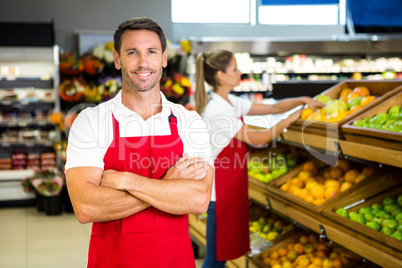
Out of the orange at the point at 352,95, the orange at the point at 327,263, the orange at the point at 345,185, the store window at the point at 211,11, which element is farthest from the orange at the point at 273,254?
the store window at the point at 211,11

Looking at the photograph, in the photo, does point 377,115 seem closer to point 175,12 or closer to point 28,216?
point 28,216

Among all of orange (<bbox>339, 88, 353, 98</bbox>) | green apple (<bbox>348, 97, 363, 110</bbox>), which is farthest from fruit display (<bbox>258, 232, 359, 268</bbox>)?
orange (<bbox>339, 88, 353, 98</bbox>)

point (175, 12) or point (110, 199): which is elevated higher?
point (175, 12)

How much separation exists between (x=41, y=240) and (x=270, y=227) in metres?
2.87

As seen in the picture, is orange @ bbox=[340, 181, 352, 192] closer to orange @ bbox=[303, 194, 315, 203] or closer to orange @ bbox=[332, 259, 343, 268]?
orange @ bbox=[303, 194, 315, 203]

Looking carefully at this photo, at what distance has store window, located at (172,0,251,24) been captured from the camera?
10.1 meters

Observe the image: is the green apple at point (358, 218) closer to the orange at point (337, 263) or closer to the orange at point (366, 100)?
the orange at point (337, 263)

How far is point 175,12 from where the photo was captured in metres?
10.1

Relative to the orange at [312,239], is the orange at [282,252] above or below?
below

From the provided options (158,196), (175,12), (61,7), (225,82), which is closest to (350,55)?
(175,12)

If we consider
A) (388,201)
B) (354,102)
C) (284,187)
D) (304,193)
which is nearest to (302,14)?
(284,187)

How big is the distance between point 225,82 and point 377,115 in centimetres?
109

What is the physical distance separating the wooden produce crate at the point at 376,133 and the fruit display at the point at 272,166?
1.22m

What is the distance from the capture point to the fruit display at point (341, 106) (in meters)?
3.06
